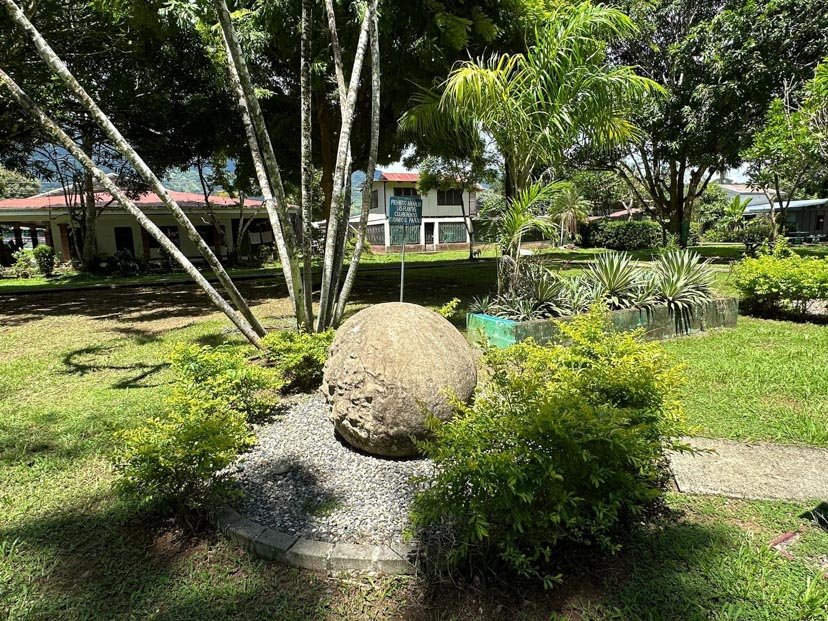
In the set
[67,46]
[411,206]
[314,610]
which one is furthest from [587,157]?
[314,610]

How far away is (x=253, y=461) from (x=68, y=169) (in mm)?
20596

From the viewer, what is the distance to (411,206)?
6.06m

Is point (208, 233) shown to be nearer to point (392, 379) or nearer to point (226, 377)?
point (226, 377)

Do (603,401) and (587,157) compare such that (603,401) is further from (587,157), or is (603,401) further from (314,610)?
(587,157)

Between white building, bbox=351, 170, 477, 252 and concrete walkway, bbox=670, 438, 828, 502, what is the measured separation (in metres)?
27.2

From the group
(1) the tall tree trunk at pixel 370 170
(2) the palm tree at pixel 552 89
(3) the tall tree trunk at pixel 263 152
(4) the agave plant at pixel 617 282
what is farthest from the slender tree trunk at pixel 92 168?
(4) the agave plant at pixel 617 282

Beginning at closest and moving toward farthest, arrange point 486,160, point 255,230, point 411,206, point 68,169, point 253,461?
point 253,461 < point 411,206 < point 486,160 < point 68,169 < point 255,230

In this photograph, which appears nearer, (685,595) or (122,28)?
(685,595)

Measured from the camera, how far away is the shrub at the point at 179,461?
268 centimetres

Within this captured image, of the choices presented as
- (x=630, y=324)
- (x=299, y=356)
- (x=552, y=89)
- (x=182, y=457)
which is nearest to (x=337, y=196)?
(x=299, y=356)

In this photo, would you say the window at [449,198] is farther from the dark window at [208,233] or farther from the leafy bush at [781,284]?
the leafy bush at [781,284]

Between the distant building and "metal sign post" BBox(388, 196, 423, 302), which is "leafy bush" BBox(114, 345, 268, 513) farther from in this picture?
the distant building

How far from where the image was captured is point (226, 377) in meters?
4.07

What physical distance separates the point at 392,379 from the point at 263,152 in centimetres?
297
